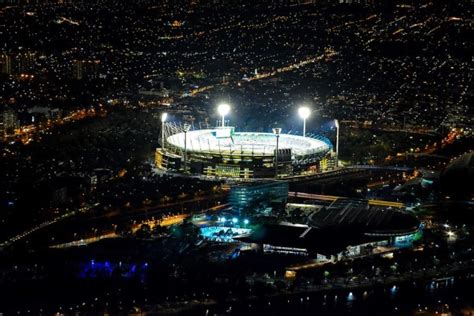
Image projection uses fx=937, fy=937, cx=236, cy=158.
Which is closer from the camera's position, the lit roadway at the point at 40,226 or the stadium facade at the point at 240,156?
the lit roadway at the point at 40,226

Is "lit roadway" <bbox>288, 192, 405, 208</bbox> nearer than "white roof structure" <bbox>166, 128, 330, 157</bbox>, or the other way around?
"lit roadway" <bbox>288, 192, 405, 208</bbox>

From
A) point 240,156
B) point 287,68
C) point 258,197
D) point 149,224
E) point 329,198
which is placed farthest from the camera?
point 287,68

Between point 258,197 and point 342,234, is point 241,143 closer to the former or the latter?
point 258,197

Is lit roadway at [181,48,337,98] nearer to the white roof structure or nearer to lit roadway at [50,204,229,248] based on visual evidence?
the white roof structure

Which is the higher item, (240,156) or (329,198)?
(240,156)

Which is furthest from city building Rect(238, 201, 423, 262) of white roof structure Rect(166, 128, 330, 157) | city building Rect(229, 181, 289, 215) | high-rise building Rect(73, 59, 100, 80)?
high-rise building Rect(73, 59, 100, 80)

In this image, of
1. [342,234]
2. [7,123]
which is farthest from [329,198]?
[7,123]

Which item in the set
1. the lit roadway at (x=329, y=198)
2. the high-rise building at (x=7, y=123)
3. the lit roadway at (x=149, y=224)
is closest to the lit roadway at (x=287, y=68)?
the high-rise building at (x=7, y=123)

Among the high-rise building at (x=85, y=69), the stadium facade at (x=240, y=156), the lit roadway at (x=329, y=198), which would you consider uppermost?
the high-rise building at (x=85, y=69)

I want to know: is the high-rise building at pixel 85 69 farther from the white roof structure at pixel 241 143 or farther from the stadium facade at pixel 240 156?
the stadium facade at pixel 240 156
